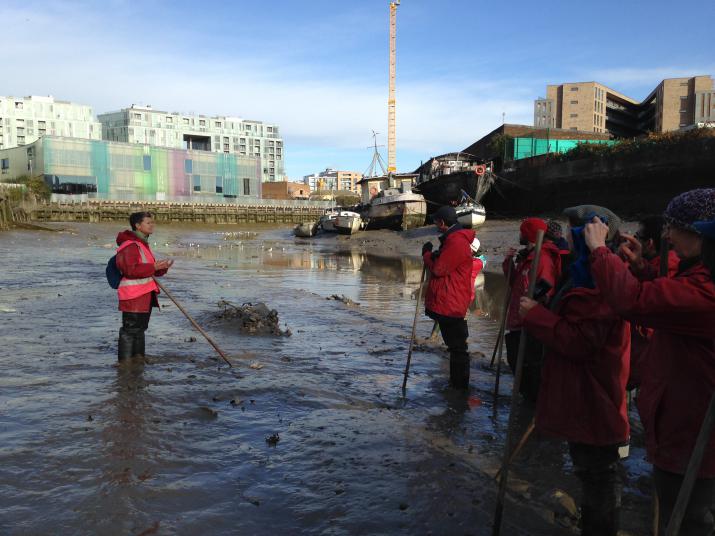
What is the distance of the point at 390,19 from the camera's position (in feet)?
337

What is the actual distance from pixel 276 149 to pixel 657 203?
130975 mm

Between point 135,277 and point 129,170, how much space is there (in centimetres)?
6359

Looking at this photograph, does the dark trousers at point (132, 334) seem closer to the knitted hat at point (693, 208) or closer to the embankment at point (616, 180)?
the knitted hat at point (693, 208)

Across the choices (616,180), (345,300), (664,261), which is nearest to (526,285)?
(664,261)

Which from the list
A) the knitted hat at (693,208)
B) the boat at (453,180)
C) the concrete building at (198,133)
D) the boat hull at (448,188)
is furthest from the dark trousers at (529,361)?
the concrete building at (198,133)

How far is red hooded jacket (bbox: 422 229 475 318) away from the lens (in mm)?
6008

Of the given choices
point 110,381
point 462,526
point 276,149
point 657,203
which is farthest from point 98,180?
point 276,149

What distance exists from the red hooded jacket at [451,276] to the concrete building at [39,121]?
389 ft

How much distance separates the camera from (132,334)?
6902mm

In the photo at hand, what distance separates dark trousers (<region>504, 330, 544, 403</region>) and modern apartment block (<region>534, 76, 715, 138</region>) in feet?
303

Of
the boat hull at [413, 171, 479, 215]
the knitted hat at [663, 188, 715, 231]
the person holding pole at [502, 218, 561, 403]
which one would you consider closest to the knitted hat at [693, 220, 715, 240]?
the knitted hat at [663, 188, 715, 231]

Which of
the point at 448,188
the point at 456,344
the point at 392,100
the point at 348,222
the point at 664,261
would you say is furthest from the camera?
the point at 392,100

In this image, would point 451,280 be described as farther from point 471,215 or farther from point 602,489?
point 471,215

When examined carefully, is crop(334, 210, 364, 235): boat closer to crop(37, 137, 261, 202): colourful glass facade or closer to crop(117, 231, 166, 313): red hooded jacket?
crop(37, 137, 261, 202): colourful glass facade
